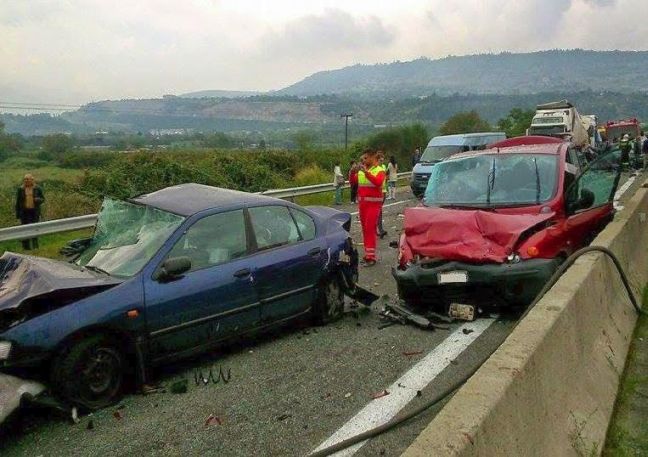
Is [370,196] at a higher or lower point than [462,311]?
higher

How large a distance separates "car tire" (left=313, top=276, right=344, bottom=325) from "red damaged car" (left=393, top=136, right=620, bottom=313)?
0.68m

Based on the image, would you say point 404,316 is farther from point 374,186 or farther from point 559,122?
point 559,122

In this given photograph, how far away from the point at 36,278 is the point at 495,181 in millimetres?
5470

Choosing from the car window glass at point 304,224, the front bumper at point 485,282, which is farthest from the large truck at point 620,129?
the car window glass at point 304,224

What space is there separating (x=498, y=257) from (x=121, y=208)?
3853 mm

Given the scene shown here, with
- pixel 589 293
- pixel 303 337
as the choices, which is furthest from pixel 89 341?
pixel 589 293

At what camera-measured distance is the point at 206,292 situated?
213 inches

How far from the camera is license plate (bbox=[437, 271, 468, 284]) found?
6.45 m

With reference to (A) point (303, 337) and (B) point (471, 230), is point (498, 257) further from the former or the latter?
(A) point (303, 337)

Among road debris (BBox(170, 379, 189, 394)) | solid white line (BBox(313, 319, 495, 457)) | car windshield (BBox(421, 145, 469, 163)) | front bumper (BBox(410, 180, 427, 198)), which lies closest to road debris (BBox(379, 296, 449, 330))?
solid white line (BBox(313, 319, 495, 457))

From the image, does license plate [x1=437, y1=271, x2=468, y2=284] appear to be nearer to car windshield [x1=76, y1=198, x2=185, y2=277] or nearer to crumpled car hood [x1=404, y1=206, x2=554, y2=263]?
crumpled car hood [x1=404, y1=206, x2=554, y2=263]

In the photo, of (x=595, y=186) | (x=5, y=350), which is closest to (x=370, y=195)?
(x=595, y=186)

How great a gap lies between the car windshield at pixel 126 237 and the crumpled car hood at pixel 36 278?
20cm

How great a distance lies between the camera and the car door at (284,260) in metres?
5.97
